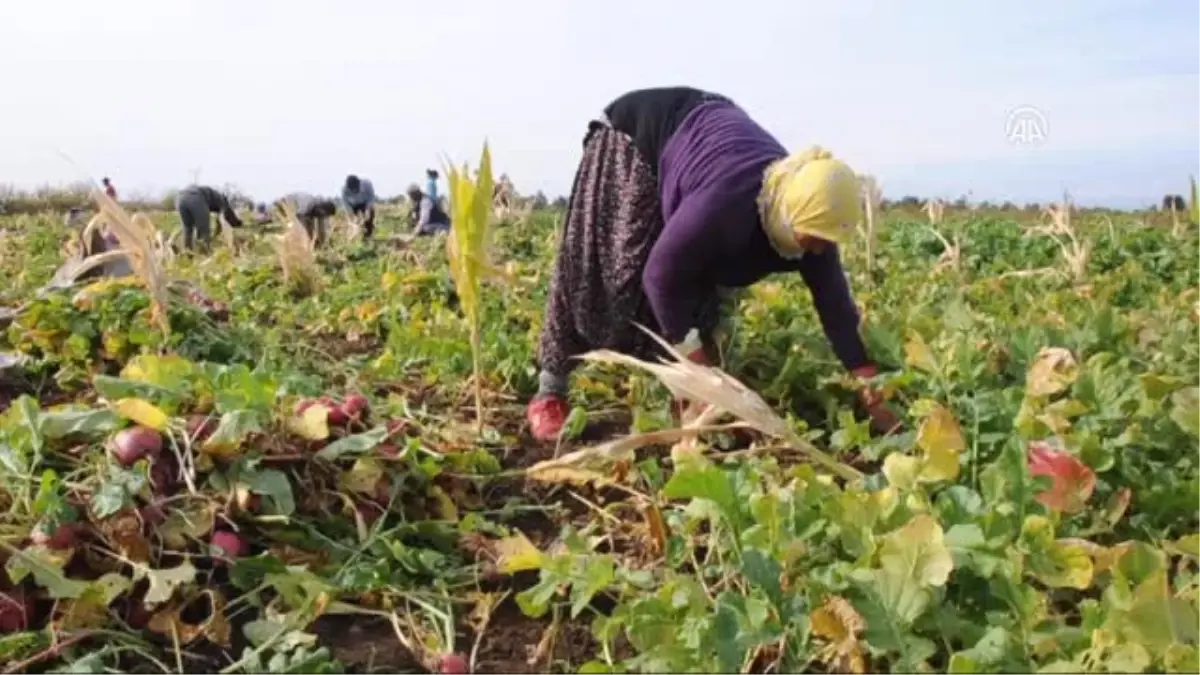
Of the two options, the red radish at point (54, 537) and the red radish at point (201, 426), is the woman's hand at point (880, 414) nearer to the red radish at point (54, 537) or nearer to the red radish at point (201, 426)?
the red radish at point (201, 426)

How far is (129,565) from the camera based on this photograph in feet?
6.60

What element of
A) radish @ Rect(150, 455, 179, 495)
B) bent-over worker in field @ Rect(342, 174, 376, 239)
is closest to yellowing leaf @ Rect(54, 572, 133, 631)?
radish @ Rect(150, 455, 179, 495)

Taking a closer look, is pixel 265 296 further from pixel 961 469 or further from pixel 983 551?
pixel 983 551

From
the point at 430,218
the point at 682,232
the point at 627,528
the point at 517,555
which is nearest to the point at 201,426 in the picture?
the point at 517,555

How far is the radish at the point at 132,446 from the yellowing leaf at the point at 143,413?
0.02m

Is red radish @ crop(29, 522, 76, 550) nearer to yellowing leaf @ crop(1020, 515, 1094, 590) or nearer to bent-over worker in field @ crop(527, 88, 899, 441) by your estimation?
bent-over worker in field @ crop(527, 88, 899, 441)

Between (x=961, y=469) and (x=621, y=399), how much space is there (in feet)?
4.14

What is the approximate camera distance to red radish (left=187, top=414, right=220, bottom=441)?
2.17m

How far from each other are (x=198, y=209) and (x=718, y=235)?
8931 millimetres

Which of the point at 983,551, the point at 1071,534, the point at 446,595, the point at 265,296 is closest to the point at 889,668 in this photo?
the point at 983,551

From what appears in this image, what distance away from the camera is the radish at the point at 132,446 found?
82.0 inches

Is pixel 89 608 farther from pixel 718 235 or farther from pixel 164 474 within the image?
pixel 718 235

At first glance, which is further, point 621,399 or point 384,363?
point 384,363

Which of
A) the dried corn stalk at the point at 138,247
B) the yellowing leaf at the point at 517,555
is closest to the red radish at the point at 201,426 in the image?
the yellowing leaf at the point at 517,555
